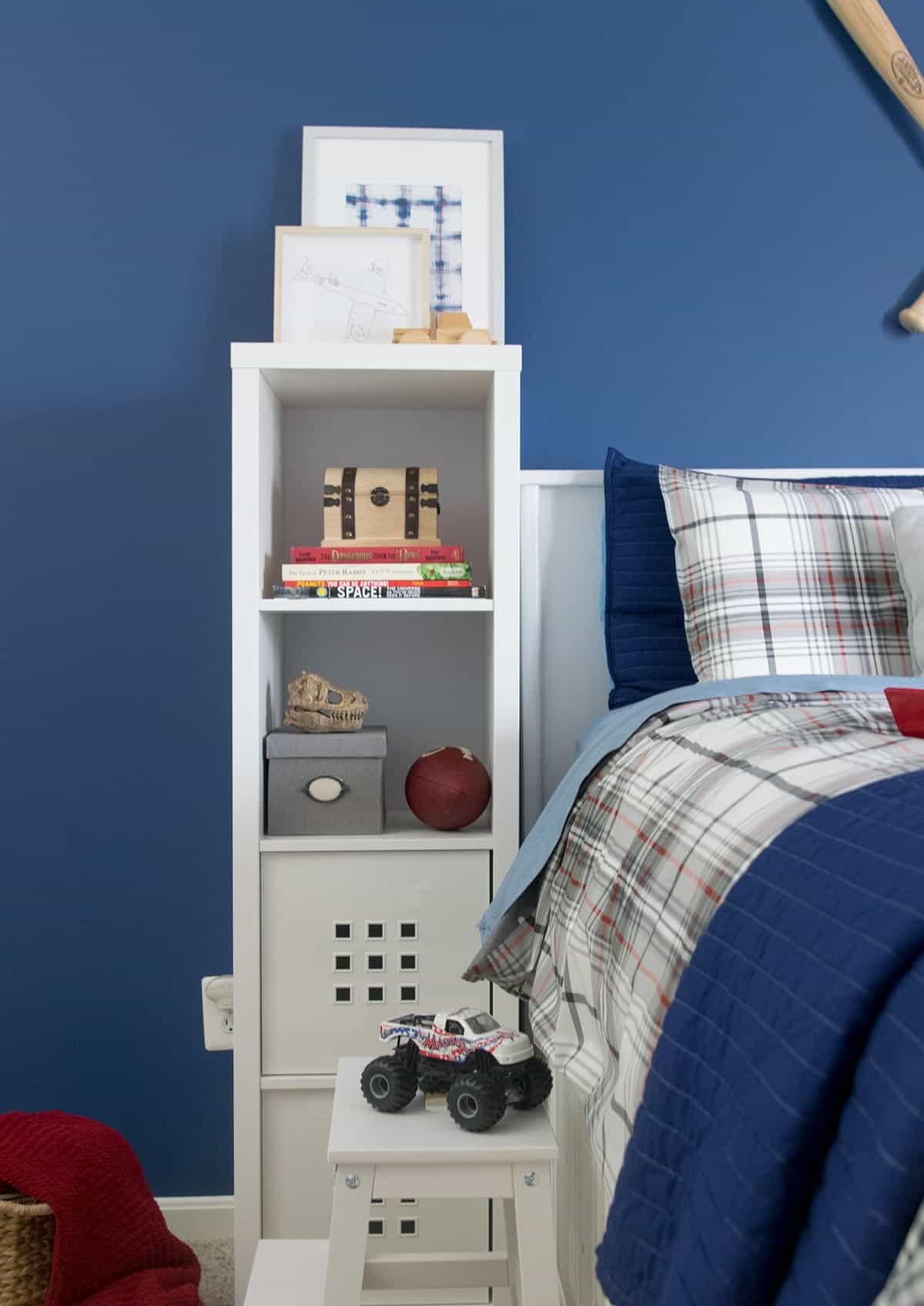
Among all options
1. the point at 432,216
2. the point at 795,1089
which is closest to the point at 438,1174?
the point at 795,1089

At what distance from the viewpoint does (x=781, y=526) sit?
1.68 m

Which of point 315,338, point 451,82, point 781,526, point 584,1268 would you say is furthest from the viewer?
point 451,82

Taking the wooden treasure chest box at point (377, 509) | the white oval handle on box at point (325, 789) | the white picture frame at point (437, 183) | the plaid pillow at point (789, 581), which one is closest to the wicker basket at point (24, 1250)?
the white oval handle on box at point (325, 789)

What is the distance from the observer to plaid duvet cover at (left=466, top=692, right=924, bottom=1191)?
3.07 feet

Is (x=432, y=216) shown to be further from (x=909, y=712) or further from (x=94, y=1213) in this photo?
(x=94, y=1213)

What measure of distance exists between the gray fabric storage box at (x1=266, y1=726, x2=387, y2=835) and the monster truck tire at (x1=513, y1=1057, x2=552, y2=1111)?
2.04ft

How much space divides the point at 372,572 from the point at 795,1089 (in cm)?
126

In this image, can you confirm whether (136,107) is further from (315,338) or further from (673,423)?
(673,423)

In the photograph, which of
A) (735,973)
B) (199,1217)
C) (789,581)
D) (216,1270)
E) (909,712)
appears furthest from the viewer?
(199,1217)

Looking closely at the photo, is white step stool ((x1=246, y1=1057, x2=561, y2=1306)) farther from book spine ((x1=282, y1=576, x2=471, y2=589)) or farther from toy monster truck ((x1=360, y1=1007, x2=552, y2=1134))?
book spine ((x1=282, y1=576, x2=471, y2=589))

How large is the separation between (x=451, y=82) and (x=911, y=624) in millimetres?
1286

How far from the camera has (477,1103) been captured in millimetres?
1115

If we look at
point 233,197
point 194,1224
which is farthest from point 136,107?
point 194,1224

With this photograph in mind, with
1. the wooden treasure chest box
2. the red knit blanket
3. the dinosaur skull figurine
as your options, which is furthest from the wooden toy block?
the red knit blanket
